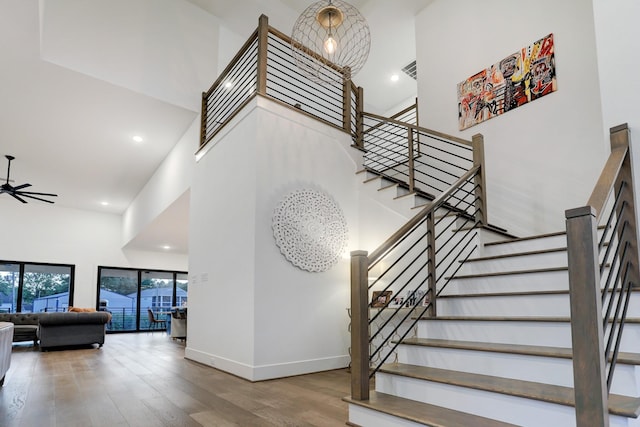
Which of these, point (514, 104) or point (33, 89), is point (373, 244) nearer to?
Answer: point (514, 104)

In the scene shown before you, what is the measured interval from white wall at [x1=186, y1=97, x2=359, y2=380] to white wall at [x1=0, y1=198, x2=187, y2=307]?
786 cm

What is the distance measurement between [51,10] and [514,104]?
6.04 meters

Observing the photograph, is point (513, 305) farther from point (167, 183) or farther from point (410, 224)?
point (167, 183)

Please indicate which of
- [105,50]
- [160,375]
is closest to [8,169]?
[105,50]

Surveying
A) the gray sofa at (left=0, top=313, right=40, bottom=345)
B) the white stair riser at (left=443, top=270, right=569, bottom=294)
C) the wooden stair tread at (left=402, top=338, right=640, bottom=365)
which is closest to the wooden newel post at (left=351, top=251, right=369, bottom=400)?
the wooden stair tread at (left=402, top=338, right=640, bottom=365)

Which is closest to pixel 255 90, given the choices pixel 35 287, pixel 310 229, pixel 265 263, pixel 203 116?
pixel 310 229

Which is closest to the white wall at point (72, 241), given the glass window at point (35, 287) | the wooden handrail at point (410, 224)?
the glass window at point (35, 287)

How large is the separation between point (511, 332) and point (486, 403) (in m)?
0.65

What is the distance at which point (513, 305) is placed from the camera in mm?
2922

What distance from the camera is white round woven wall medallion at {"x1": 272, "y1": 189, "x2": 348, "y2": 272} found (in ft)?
15.1

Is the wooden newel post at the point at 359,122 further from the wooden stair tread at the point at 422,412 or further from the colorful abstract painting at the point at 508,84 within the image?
the wooden stair tread at the point at 422,412

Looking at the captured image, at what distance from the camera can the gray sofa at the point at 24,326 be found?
26.4 ft

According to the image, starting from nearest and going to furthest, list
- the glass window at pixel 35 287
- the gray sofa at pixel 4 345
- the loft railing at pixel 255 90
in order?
1. the gray sofa at pixel 4 345
2. the loft railing at pixel 255 90
3. the glass window at pixel 35 287

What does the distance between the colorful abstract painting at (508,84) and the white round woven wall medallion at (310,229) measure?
7.71 ft
